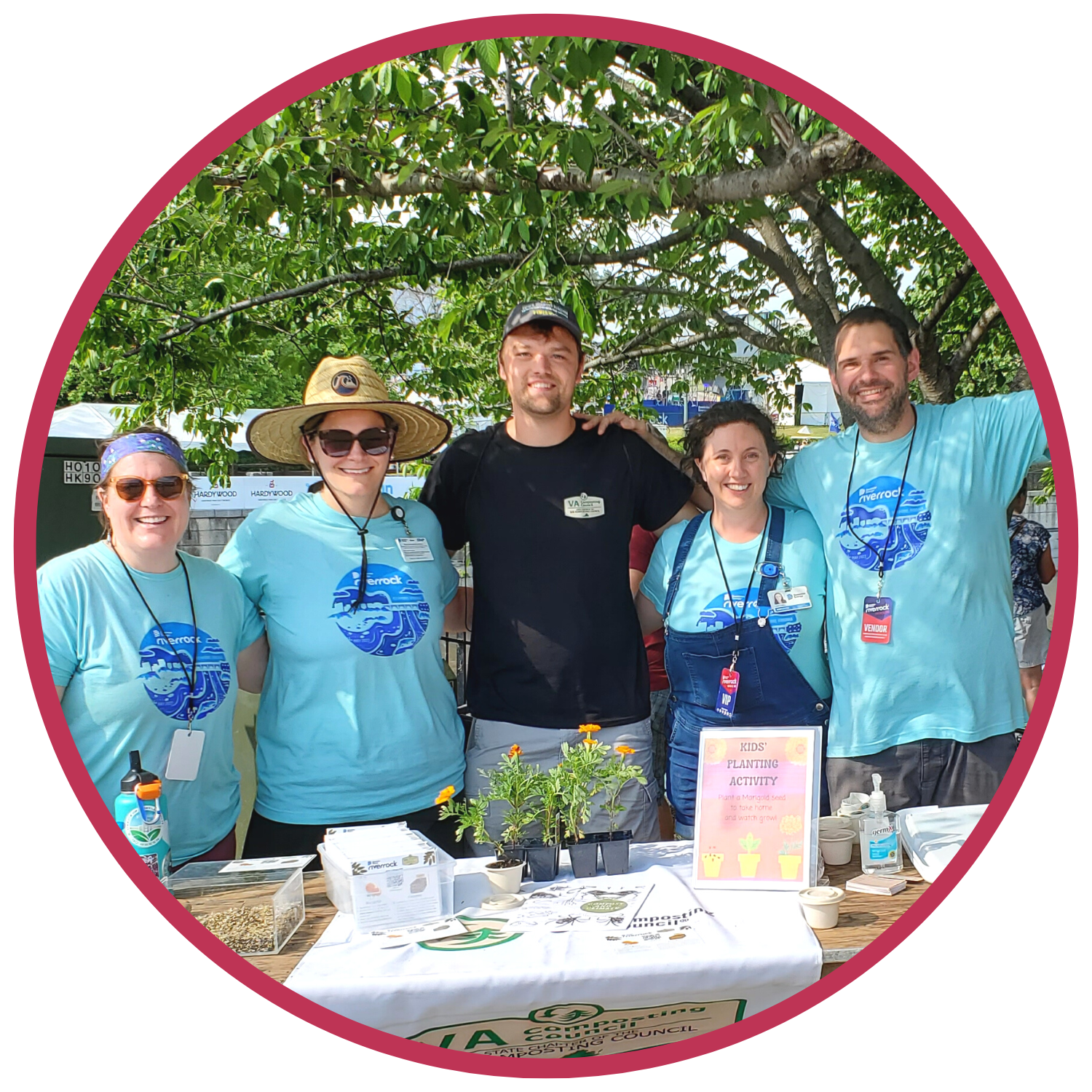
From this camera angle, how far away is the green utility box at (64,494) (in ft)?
22.7

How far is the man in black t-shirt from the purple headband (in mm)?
927

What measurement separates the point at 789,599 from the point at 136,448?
208 centimetres

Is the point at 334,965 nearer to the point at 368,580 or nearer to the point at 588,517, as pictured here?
the point at 368,580

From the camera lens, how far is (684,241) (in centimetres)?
583

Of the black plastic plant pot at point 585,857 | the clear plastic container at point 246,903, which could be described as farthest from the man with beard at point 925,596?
the clear plastic container at point 246,903

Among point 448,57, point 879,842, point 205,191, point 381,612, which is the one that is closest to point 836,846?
point 879,842

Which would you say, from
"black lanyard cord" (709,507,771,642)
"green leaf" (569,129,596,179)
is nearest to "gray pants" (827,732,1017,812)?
"black lanyard cord" (709,507,771,642)

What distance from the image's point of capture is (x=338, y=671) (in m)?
2.91

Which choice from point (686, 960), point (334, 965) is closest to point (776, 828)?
point (686, 960)

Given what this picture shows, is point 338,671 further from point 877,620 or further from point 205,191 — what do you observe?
point 205,191

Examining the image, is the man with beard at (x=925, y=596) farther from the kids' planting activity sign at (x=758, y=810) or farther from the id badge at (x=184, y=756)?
the id badge at (x=184, y=756)

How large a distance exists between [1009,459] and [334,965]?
251 cm

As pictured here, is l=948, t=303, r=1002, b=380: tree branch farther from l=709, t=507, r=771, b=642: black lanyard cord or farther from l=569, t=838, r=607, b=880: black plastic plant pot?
l=569, t=838, r=607, b=880: black plastic plant pot

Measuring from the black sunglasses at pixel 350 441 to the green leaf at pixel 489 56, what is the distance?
1.15 m
